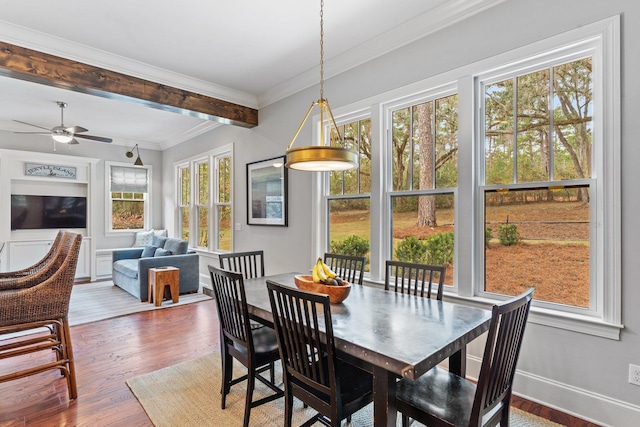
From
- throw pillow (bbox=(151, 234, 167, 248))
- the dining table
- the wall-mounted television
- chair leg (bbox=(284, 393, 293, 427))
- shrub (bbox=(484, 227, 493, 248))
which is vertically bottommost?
chair leg (bbox=(284, 393, 293, 427))

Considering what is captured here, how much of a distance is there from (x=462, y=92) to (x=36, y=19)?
3.59 metres

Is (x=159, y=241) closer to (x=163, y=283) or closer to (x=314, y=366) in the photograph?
(x=163, y=283)

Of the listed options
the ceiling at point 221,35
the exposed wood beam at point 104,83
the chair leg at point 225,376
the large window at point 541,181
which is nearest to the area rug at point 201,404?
the chair leg at point 225,376

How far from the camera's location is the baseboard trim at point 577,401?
1919 mm

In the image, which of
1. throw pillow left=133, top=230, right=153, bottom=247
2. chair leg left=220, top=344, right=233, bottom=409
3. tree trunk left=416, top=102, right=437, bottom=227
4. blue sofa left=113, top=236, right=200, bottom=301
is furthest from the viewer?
throw pillow left=133, top=230, right=153, bottom=247

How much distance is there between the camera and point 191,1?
8.34 feet

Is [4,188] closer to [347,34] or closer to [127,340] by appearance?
[127,340]

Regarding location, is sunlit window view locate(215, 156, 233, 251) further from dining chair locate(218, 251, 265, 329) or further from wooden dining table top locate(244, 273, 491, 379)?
wooden dining table top locate(244, 273, 491, 379)

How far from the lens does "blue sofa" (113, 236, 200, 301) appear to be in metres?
4.87

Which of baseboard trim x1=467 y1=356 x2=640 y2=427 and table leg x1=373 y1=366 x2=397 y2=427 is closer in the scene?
table leg x1=373 y1=366 x2=397 y2=427

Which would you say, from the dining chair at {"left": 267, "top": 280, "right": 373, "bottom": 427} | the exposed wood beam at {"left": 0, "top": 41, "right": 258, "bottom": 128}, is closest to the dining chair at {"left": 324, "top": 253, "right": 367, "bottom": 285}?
the dining chair at {"left": 267, "top": 280, "right": 373, "bottom": 427}

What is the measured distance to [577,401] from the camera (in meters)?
2.07

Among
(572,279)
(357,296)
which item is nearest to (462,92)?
(572,279)

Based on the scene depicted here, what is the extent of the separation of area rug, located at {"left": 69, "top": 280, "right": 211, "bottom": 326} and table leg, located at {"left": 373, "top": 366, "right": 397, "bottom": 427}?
13.2ft
